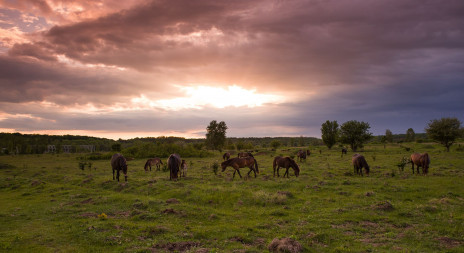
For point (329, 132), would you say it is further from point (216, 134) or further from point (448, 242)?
point (448, 242)

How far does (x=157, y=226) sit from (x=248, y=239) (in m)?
4.11

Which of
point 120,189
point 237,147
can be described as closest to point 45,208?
point 120,189

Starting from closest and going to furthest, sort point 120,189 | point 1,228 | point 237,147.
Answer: point 1,228 < point 120,189 < point 237,147

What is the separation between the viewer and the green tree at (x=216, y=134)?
85250 millimetres

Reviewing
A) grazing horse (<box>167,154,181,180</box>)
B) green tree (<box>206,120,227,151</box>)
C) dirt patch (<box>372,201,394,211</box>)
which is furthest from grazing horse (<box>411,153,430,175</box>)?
green tree (<box>206,120,227,151</box>)

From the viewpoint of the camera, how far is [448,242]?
338 inches

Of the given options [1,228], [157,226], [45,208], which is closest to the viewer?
[157,226]

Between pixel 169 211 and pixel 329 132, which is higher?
pixel 329 132

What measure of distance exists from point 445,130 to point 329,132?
29.0 meters

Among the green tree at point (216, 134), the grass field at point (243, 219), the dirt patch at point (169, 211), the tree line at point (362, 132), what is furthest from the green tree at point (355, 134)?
the dirt patch at point (169, 211)

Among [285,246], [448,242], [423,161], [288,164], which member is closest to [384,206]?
[448,242]

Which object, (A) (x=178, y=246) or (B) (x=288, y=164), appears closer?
(A) (x=178, y=246)

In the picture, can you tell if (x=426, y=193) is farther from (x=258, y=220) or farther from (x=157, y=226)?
(x=157, y=226)

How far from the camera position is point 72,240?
9.35 meters
